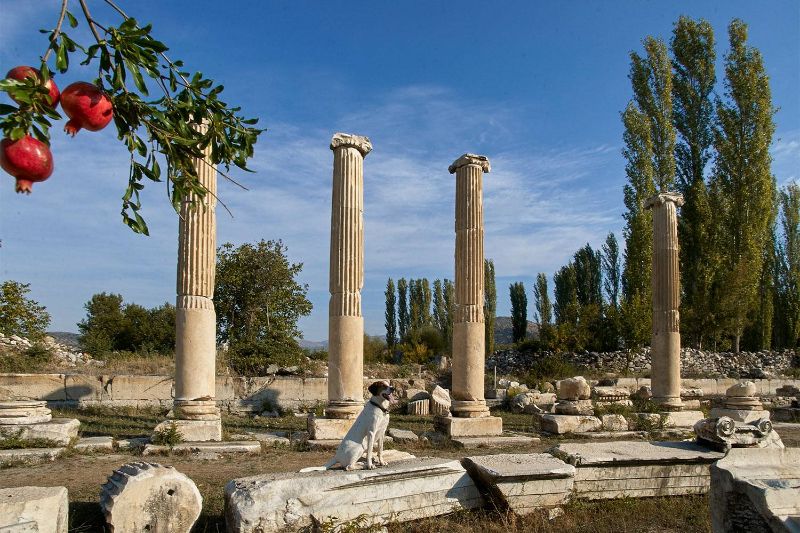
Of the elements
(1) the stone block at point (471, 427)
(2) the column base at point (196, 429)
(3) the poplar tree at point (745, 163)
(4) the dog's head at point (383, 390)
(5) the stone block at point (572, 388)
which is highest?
(3) the poplar tree at point (745, 163)

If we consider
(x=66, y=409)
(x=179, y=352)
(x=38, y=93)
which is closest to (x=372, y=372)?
(x=66, y=409)

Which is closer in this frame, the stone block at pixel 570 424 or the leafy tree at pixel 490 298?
the stone block at pixel 570 424

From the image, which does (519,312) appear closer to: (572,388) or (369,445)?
(572,388)

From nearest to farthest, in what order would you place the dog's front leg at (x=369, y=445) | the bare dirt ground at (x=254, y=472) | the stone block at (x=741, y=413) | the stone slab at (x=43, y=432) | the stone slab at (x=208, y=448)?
the bare dirt ground at (x=254, y=472), the dog's front leg at (x=369, y=445), the stone slab at (x=208, y=448), the stone slab at (x=43, y=432), the stone block at (x=741, y=413)

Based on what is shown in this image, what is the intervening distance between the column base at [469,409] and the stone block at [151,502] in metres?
8.79

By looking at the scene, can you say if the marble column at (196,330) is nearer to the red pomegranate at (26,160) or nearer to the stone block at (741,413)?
the red pomegranate at (26,160)

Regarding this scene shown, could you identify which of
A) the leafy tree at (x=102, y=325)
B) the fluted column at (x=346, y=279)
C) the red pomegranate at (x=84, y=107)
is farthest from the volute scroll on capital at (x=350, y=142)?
the leafy tree at (x=102, y=325)

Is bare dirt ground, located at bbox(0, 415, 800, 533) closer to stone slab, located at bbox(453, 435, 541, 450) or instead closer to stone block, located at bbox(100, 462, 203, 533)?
stone block, located at bbox(100, 462, 203, 533)

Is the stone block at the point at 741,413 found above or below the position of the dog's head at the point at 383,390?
below

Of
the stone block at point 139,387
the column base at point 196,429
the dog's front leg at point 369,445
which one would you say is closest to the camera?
the dog's front leg at point 369,445

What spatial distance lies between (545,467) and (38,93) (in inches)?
260

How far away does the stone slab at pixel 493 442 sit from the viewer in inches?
502

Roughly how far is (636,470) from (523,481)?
197cm

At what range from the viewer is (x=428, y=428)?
51.0 feet
